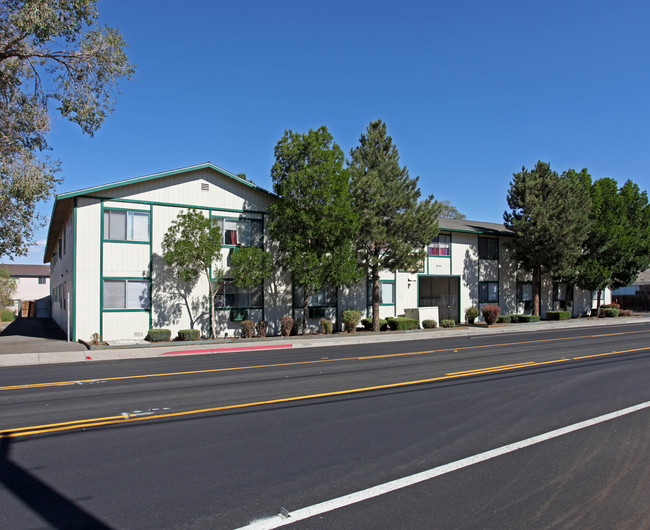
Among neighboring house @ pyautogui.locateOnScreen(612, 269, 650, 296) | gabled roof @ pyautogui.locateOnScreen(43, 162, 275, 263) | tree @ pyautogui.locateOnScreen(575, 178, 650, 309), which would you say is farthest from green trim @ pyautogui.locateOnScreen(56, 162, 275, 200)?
neighboring house @ pyautogui.locateOnScreen(612, 269, 650, 296)

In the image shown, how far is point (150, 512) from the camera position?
4.26 meters

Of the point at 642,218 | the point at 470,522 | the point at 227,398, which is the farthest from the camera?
the point at 642,218

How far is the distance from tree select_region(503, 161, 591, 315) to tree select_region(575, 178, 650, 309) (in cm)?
244

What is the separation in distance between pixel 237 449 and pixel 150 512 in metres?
1.76

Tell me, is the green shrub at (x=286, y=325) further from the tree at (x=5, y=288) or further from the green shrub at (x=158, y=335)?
the tree at (x=5, y=288)

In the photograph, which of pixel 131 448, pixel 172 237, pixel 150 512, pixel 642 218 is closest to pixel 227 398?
pixel 131 448

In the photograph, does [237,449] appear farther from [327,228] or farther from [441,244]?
[441,244]

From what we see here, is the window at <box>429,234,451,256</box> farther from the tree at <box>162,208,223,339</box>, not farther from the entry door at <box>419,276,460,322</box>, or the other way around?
the tree at <box>162,208,223,339</box>

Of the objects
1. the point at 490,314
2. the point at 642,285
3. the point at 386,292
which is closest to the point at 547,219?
the point at 490,314

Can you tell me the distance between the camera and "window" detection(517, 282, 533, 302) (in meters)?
36.3

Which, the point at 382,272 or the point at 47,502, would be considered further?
the point at 382,272

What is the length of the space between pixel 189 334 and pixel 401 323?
12.2m

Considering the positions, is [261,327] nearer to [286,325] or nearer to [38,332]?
[286,325]

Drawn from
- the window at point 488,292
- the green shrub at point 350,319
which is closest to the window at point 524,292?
the window at point 488,292
